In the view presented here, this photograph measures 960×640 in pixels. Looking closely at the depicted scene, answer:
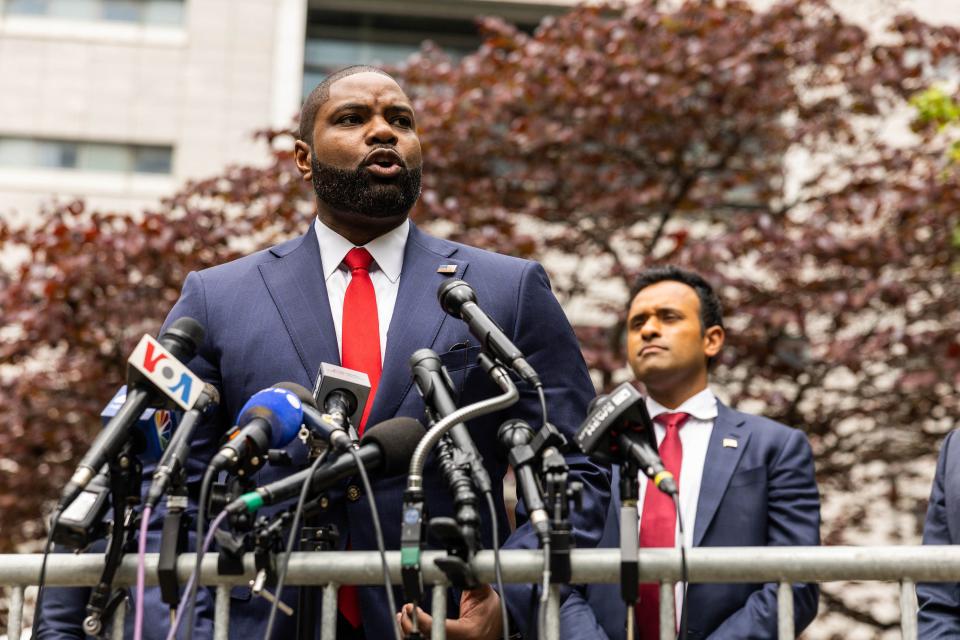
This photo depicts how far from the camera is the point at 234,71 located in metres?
16.2

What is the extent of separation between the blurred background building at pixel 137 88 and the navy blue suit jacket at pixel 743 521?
481 inches

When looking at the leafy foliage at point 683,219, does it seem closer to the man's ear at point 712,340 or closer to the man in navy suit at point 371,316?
the man's ear at point 712,340

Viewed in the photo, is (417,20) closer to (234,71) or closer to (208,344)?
(234,71)

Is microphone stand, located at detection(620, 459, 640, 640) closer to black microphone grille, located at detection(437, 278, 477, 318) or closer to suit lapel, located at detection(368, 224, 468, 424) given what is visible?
black microphone grille, located at detection(437, 278, 477, 318)

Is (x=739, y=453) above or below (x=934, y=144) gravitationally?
below

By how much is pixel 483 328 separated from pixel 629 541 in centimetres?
53

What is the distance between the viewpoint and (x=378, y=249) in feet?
11.1

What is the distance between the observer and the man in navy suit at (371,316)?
2.97 meters

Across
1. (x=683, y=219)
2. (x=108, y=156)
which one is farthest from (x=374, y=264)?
(x=108, y=156)

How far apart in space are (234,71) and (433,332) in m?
13.8

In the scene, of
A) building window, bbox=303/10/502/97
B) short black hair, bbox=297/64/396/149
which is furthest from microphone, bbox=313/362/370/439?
building window, bbox=303/10/502/97

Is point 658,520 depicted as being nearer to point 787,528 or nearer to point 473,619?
point 787,528

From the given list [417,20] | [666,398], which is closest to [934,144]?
[666,398]

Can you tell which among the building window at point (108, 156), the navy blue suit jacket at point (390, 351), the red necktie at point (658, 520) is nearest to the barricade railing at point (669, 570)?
the navy blue suit jacket at point (390, 351)
